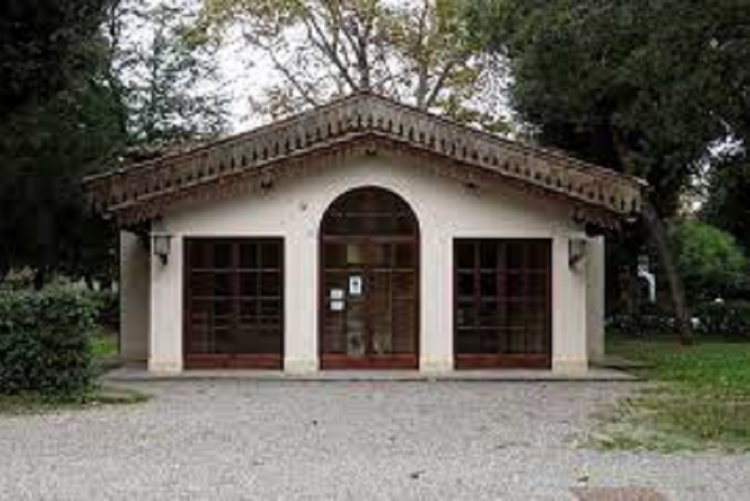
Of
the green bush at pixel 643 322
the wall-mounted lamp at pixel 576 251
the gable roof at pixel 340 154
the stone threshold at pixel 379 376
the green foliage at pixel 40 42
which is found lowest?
the stone threshold at pixel 379 376

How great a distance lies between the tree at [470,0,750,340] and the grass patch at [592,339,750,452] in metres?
3.93

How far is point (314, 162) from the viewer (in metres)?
23.1

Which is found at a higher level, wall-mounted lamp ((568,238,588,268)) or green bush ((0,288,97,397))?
wall-mounted lamp ((568,238,588,268))

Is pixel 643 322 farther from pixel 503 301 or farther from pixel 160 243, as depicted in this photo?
pixel 160 243

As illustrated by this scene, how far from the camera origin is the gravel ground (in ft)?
34.2

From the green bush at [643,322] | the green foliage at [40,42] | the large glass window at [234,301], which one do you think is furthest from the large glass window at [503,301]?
the green bush at [643,322]

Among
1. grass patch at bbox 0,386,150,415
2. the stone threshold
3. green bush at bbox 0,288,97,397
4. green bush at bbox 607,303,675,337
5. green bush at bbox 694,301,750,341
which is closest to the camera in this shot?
grass patch at bbox 0,386,150,415

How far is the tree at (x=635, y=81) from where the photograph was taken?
17.1 meters

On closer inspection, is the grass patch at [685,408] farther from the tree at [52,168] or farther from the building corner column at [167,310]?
the tree at [52,168]

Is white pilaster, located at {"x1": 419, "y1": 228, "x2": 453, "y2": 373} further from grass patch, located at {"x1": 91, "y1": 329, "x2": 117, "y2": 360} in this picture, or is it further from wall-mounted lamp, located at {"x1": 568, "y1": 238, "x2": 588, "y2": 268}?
grass patch, located at {"x1": 91, "y1": 329, "x2": 117, "y2": 360}

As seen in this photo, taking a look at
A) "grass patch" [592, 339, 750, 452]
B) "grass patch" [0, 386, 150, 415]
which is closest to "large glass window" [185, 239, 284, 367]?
"grass patch" [0, 386, 150, 415]

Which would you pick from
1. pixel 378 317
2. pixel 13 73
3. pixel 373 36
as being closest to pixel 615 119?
pixel 378 317

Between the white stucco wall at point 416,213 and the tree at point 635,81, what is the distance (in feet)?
9.62

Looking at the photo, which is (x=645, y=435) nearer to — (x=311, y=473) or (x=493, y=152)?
(x=311, y=473)
